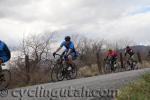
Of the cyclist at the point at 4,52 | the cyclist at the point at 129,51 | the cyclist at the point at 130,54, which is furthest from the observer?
the cyclist at the point at 130,54

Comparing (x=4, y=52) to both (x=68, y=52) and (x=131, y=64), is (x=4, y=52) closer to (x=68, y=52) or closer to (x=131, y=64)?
(x=68, y=52)

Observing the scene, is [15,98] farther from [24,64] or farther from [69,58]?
[24,64]

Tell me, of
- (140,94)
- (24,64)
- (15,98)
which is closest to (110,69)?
(24,64)

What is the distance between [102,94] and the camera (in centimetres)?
855

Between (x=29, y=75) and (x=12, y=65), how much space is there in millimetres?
1014

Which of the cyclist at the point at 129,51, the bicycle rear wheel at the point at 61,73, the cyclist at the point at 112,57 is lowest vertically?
the bicycle rear wheel at the point at 61,73

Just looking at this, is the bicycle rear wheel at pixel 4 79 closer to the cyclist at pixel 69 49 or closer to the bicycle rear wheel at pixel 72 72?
the cyclist at pixel 69 49

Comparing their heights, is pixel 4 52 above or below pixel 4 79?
above

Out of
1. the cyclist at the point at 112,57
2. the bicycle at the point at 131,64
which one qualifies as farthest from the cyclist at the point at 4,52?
the bicycle at the point at 131,64

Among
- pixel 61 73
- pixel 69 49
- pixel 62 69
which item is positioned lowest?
pixel 61 73

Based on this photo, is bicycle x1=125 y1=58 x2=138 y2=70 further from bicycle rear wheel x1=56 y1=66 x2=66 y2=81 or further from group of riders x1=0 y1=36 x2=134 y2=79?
bicycle rear wheel x1=56 y1=66 x2=66 y2=81

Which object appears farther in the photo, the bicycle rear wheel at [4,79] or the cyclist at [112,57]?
the cyclist at [112,57]

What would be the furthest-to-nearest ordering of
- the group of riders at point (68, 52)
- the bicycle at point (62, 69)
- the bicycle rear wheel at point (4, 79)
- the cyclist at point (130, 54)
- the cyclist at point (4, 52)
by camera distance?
1. the cyclist at point (130, 54)
2. the bicycle at point (62, 69)
3. the bicycle rear wheel at point (4, 79)
4. the group of riders at point (68, 52)
5. the cyclist at point (4, 52)

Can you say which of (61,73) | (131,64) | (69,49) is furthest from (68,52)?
(131,64)
